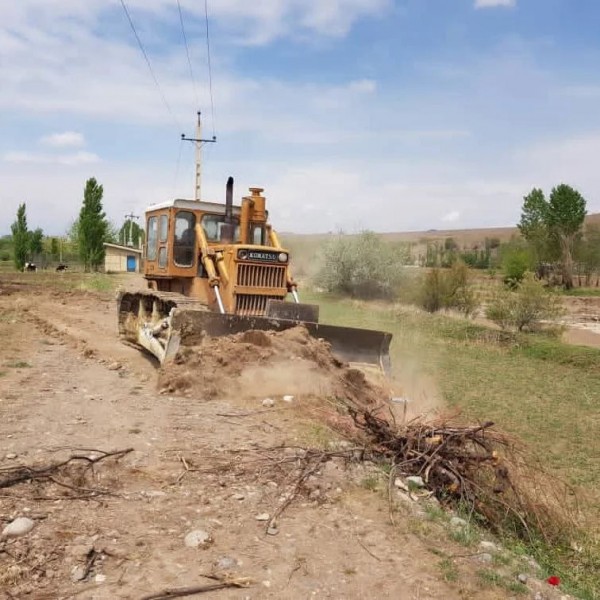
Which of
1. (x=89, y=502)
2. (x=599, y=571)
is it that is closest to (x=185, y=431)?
(x=89, y=502)

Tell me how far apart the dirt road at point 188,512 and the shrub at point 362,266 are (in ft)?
89.4

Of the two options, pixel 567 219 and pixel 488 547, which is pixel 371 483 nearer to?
pixel 488 547

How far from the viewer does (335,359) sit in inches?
352

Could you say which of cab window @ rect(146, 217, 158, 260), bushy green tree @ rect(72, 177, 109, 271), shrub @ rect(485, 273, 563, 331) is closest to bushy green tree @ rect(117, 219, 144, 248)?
bushy green tree @ rect(72, 177, 109, 271)

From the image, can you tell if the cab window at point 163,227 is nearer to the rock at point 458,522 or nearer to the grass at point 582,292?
the rock at point 458,522

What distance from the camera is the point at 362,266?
34.8 meters

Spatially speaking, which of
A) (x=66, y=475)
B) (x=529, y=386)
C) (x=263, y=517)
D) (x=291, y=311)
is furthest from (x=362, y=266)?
(x=263, y=517)

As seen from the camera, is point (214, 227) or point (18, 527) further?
point (214, 227)

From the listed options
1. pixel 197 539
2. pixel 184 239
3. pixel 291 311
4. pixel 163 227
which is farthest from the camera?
pixel 163 227

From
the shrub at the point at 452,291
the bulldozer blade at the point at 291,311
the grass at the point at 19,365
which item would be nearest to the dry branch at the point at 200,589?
the bulldozer blade at the point at 291,311

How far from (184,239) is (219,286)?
1.35 meters

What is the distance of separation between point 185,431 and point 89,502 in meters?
1.89

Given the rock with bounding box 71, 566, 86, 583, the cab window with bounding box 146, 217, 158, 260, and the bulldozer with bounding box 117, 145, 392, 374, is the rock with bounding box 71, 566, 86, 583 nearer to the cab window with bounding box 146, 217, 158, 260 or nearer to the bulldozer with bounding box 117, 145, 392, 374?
the bulldozer with bounding box 117, 145, 392, 374

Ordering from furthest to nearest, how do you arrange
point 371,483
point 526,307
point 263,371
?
1. point 526,307
2. point 263,371
3. point 371,483
